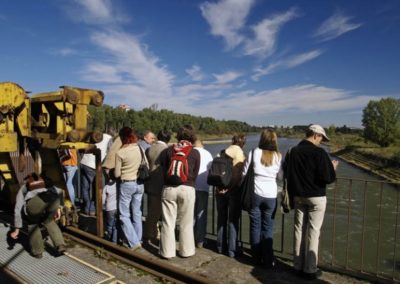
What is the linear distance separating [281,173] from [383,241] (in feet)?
49.6

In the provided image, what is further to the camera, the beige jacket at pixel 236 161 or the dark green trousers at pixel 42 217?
the beige jacket at pixel 236 161

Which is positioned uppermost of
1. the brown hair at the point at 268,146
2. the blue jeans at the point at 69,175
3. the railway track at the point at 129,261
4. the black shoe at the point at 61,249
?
the brown hair at the point at 268,146

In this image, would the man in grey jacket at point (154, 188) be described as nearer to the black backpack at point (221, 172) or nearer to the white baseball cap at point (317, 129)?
the black backpack at point (221, 172)

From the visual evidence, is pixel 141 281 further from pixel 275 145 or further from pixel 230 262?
pixel 275 145

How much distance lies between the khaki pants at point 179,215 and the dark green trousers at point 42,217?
1395 millimetres

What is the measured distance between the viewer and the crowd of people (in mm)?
3961

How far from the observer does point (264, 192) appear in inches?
168

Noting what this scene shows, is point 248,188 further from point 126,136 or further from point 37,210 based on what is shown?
point 37,210

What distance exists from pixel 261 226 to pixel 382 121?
260 feet

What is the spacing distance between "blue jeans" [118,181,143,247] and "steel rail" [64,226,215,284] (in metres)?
0.29

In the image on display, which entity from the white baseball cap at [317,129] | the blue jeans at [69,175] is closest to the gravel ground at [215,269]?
the white baseball cap at [317,129]

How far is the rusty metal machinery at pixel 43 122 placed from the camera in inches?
168

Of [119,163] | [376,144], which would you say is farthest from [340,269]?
[376,144]

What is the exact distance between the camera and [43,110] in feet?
16.2
